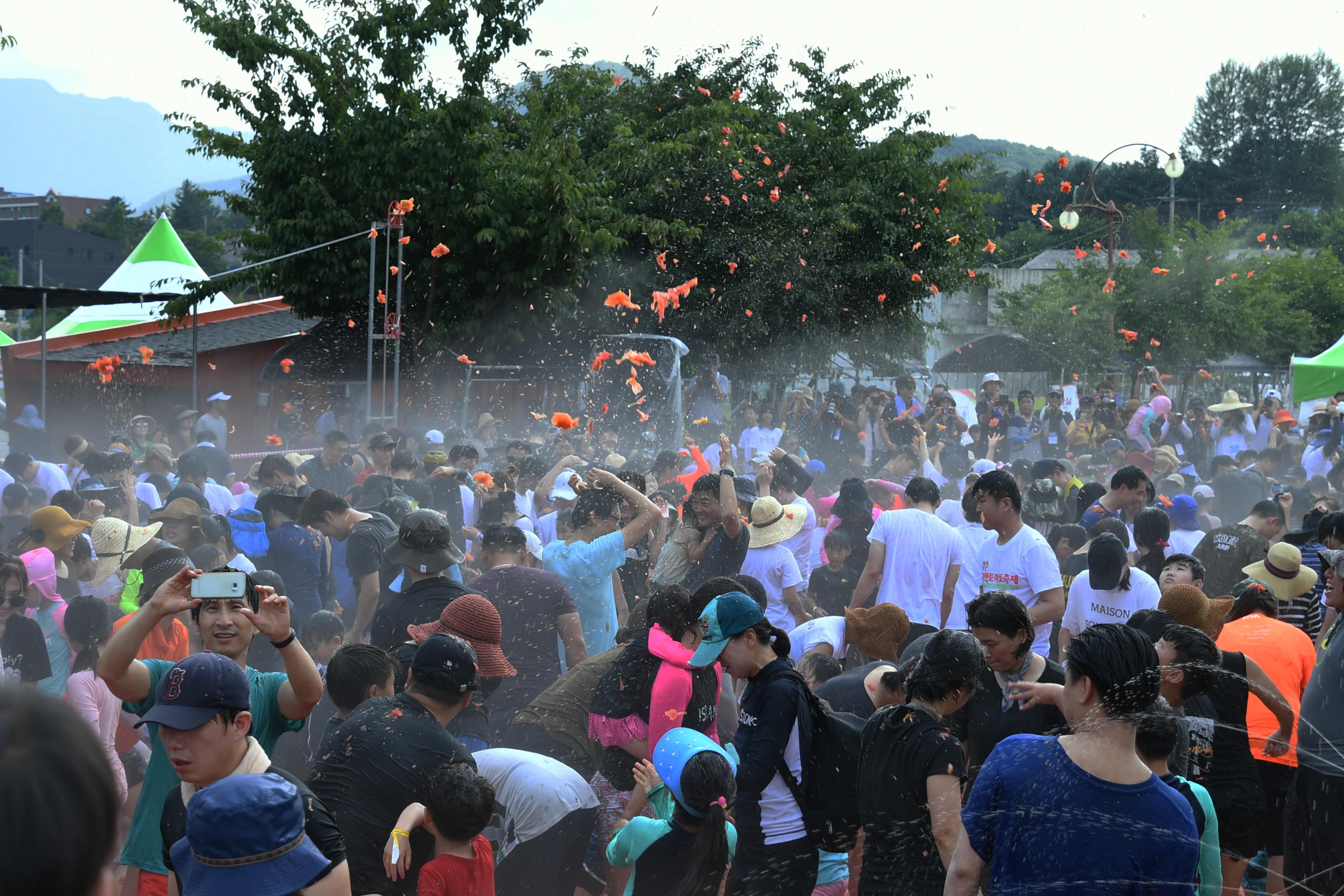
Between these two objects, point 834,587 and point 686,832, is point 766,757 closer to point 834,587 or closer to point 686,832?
point 686,832

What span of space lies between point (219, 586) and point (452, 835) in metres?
1.04

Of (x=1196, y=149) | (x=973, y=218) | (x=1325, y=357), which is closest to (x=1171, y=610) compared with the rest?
(x=1325, y=357)

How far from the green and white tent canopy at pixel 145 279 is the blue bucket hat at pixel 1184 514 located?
20.7 metres

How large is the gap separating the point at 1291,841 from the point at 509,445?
26.3ft

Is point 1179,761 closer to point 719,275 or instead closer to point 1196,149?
point 719,275

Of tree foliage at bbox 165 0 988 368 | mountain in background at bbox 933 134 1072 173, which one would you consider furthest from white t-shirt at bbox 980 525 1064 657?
mountain in background at bbox 933 134 1072 173

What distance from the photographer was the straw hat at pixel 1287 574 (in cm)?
603

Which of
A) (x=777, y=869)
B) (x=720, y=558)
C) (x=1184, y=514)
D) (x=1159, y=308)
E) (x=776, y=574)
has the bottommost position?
(x=777, y=869)

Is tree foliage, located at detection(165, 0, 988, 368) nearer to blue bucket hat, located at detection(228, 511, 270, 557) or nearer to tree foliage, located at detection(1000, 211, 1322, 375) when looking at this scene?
tree foliage, located at detection(1000, 211, 1322, 375)

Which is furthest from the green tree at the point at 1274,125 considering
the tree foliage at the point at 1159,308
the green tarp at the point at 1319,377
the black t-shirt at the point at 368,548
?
the black t-shirt at the point at 368,548

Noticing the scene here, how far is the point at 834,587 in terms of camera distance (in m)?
7.30

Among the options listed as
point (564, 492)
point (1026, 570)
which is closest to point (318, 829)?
point (1026, 570)

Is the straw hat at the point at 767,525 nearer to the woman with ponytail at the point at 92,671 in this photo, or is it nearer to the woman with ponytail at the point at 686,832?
the woman with ponytail at the point at 686,832

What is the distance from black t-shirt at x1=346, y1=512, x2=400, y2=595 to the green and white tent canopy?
18.7 metres
